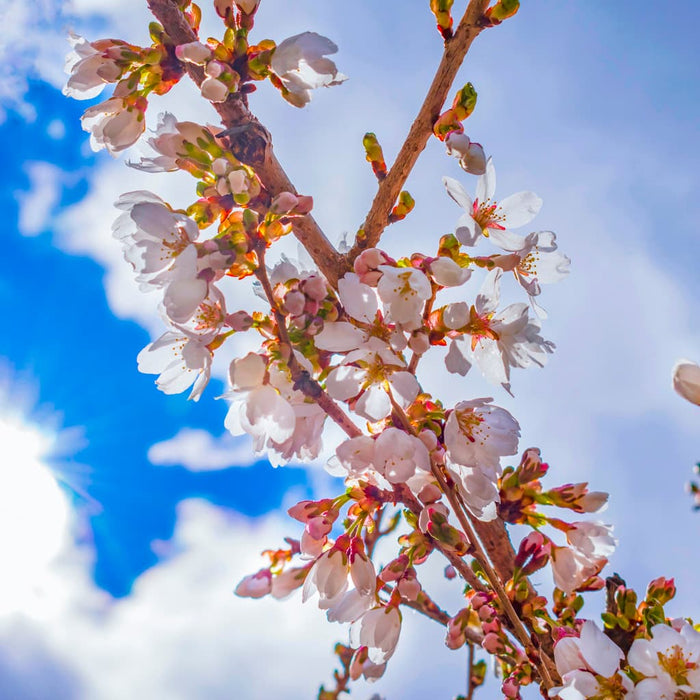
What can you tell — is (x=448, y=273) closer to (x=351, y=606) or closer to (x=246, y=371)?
(x=246, y=371)

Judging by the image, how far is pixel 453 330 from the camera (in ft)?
4.64

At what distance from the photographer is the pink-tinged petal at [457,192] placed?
1.50 meters

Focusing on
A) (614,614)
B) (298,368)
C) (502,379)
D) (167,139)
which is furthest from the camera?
(614,614)

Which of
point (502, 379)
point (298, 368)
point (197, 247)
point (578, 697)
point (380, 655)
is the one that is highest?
point (197, 247)

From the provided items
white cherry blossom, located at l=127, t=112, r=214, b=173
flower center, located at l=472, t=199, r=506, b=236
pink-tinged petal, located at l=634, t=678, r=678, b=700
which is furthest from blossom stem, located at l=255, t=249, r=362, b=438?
pink-tinged petal, located at l=634, t=678, r=678, b=700

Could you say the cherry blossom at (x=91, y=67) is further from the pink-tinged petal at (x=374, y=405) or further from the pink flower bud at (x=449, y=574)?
the pink flower bud at (x=449, y=574)

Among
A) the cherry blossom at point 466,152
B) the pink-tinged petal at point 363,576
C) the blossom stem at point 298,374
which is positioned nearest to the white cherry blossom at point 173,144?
the blossom stem at point 298,374

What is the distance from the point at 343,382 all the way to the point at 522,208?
0.81 m

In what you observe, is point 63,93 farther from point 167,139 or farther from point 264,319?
point 264,319

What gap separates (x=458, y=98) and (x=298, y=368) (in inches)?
30.4

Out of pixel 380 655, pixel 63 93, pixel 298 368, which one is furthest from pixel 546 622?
pixel 63 93

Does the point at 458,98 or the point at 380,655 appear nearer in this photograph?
the point at 458,98

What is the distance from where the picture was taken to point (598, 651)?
1.31 meters

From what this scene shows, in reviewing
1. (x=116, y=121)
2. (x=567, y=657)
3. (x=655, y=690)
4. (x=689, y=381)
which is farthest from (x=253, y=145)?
(x=655, y=690)
